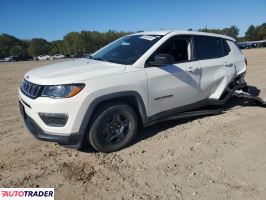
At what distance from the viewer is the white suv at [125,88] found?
160 inches

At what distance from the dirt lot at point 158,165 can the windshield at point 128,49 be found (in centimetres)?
143

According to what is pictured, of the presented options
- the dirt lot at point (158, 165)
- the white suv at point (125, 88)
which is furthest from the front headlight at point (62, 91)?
the dirt lot at point (158, 165)

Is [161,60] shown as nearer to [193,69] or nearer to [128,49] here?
[128,49]

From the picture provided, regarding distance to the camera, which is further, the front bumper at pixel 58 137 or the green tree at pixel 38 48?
the green tree at pixel 38 48

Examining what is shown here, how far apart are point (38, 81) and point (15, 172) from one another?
1.31m

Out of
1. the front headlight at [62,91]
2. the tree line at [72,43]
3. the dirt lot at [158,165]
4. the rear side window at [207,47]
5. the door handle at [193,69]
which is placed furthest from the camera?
the tree line at [72,43]

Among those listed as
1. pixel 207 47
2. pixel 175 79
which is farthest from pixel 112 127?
pixel 207 47

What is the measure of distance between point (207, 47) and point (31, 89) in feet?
11.6

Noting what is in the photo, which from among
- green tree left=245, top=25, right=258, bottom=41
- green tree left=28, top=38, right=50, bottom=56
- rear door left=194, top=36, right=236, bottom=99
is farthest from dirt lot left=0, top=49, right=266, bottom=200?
green tree left=245, top=25, right=258, bottom=41

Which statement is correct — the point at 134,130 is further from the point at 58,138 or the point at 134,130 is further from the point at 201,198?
the point at 201,198

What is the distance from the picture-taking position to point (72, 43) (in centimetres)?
9881

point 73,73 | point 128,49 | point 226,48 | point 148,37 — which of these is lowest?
point 73,73

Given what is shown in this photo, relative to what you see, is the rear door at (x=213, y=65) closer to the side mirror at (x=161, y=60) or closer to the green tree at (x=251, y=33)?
the side mirror at (x=161, y=60)

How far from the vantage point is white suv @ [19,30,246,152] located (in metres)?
4.06
